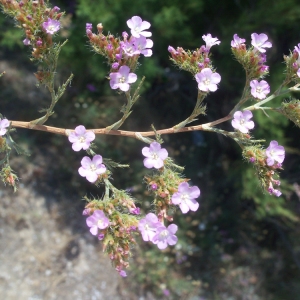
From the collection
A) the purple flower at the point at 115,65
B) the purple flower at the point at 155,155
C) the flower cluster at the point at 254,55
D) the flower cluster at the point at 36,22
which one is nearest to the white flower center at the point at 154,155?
the purple flower at the point at 155,155

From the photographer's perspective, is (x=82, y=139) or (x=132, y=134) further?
(x=132, y=134)

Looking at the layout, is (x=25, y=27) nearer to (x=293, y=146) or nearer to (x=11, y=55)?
(x=11, y=55)

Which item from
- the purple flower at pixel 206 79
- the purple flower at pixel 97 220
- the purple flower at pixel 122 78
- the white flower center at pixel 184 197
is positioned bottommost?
the purple flower at pixel 97 220

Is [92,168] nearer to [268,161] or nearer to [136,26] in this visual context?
[136,26]

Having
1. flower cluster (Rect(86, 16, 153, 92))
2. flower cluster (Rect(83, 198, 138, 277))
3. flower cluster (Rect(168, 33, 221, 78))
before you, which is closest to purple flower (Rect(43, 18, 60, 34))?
flower cluster (Rect(86, 16, 153, 92))

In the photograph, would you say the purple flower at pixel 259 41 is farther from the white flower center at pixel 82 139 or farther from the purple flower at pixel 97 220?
the purple flower at pixel 97 220

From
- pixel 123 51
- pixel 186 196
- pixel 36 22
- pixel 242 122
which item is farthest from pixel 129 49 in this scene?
pixel 186 196

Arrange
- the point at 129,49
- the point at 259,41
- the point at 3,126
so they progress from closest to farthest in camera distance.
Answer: the point at 3,126, the point at 129,49, the point at 259,41
